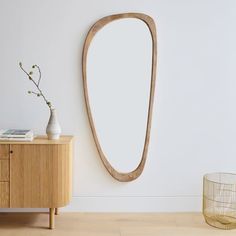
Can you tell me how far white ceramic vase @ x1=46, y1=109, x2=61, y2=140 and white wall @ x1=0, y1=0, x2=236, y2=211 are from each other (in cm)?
24

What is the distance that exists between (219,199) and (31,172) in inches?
58.2

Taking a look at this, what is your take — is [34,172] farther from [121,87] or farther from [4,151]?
[121,87]

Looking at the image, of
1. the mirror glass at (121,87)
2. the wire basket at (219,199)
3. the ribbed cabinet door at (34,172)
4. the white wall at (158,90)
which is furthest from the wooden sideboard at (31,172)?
the wire basket at (219,199)

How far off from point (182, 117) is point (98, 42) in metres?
0.90

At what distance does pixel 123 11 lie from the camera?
3104mm

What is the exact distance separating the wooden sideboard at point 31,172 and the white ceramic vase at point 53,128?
0.12 meters

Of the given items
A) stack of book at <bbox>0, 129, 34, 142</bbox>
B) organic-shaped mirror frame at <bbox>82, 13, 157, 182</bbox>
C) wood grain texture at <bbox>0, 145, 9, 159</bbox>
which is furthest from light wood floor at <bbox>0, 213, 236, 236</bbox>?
stack of book at <bbox>0, 129, 34, 142</bbox>

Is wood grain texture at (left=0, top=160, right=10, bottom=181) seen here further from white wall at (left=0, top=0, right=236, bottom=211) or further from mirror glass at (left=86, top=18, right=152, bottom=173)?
mirror glass at (left=86, top=18, right=152, bottom=173)

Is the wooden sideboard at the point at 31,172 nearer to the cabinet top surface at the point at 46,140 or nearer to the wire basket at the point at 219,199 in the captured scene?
the cabinet top surface at the point at 46,140

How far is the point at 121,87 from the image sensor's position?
10.3 ft

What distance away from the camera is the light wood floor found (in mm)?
2736

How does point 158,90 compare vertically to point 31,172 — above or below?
above

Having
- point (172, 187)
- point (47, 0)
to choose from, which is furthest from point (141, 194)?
point (47, 0)

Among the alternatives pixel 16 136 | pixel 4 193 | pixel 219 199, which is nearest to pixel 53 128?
pixel 16 136
